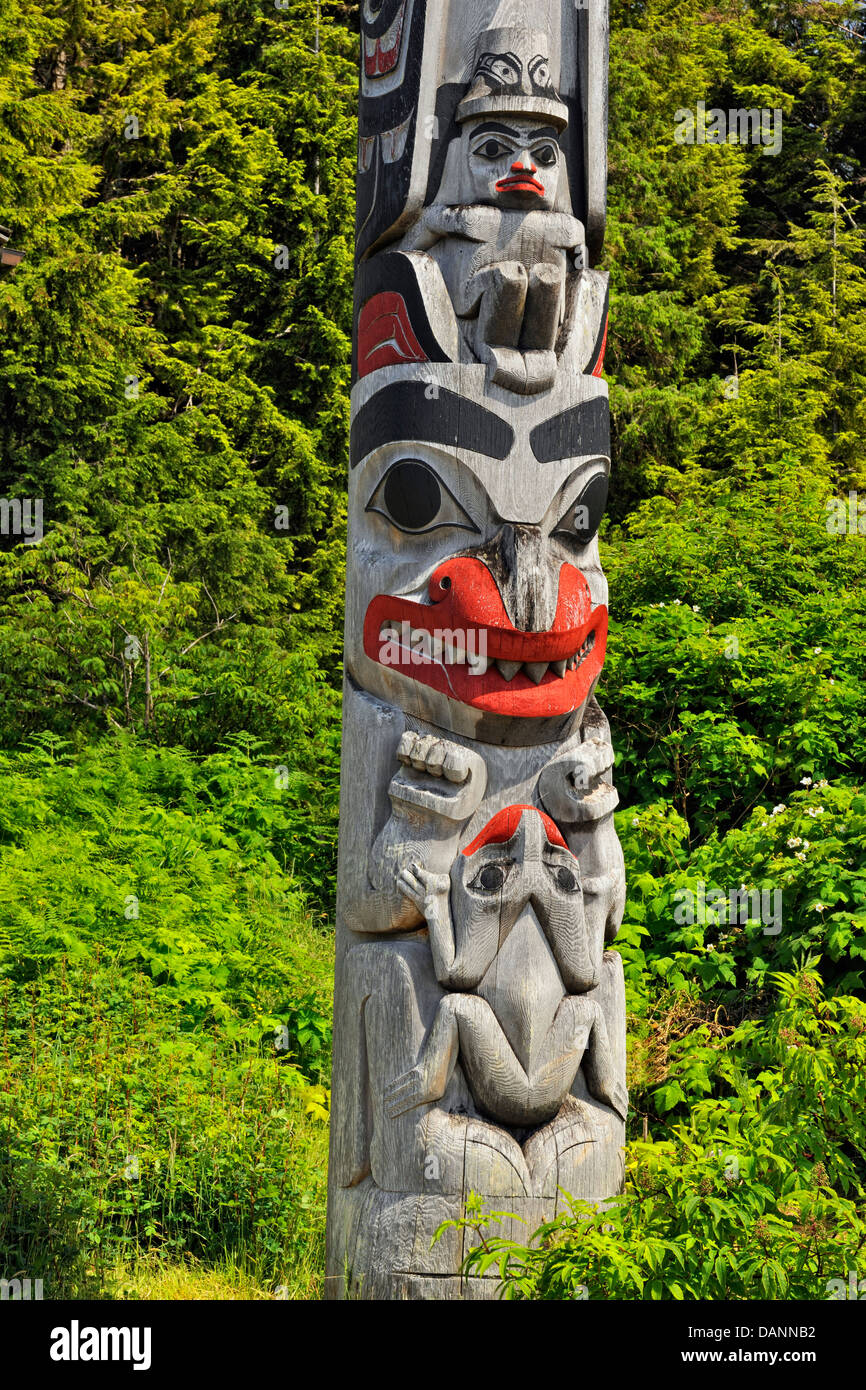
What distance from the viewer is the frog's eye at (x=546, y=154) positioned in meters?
4.32

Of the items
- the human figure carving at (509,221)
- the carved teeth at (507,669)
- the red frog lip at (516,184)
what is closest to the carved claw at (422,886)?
the carved teeth at (507,669)

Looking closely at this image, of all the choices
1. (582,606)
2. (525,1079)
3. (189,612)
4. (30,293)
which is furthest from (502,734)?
(30,293)

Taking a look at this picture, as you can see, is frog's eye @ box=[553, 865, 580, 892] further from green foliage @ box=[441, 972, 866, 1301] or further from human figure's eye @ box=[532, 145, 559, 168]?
human figure's eye @ box=[532, 145, 559, 168]

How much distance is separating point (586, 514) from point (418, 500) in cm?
55

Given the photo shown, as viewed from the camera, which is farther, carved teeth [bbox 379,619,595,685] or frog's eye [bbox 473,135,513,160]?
frog's eye [bbox 473,135,513,160]

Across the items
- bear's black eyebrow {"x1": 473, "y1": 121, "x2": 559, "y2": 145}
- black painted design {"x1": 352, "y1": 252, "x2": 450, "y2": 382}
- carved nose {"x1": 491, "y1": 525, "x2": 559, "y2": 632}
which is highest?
bear's black eyebrow {"x1": 473, "y1": 121, "x2": 559, "y2": 145}

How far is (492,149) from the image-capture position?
4281 millimetres

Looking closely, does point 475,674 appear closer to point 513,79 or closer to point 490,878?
point 490,878

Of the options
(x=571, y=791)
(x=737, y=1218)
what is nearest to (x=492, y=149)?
(x=571, y=791)

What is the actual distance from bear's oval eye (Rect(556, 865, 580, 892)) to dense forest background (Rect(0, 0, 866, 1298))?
84 centimetres

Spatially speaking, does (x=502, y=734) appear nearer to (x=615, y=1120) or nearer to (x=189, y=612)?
(x=615, y=1120)

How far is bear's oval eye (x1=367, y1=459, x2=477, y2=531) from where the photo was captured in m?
4.13

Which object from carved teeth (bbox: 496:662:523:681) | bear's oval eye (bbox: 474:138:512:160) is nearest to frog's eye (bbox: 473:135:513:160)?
bear's oval eye (bbox: 474:138:512:160)

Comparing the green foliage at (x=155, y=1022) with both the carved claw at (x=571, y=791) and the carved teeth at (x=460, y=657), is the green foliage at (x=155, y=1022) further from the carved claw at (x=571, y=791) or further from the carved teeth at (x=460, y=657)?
the carved teeth at (x=460, y=657)
